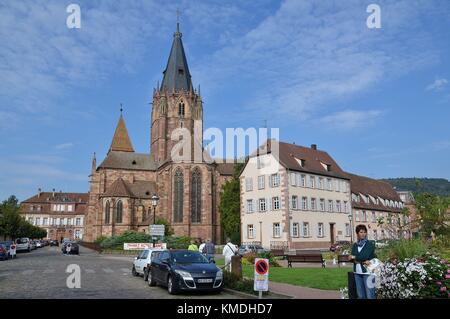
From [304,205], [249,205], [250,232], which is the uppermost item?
[249,205]

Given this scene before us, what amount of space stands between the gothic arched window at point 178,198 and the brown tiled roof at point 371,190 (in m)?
25.4

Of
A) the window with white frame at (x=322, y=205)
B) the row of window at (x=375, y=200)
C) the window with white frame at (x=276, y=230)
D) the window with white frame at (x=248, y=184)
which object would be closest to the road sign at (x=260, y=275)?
the window with white frame at (x=276, y=230)

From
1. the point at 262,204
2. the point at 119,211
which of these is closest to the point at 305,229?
the point at 262,204

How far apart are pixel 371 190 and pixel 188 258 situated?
49804 mm

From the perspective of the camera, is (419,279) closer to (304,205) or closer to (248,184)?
(304,205)

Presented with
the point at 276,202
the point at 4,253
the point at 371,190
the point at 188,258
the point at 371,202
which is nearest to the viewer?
the point at 188,258

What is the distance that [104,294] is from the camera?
1291 cm

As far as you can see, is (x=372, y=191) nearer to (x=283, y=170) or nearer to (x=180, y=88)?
(x=283, y=170)

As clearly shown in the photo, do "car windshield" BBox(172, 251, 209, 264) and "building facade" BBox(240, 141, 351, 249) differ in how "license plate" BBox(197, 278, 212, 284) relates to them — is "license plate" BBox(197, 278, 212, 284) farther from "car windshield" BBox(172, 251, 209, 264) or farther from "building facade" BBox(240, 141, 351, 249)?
"building facade" BBox(240, 141, 351, 249)

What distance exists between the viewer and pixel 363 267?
8445mm

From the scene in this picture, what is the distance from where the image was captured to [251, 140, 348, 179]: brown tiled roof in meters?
44.3

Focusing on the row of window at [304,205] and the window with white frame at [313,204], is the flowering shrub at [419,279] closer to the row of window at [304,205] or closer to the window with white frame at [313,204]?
the row of window at [304,205]

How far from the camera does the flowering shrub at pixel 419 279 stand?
327 inches

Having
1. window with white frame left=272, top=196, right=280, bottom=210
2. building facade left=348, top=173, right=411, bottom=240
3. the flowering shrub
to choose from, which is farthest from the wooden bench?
building facade left=348, top=173, right=411, bottom=240
